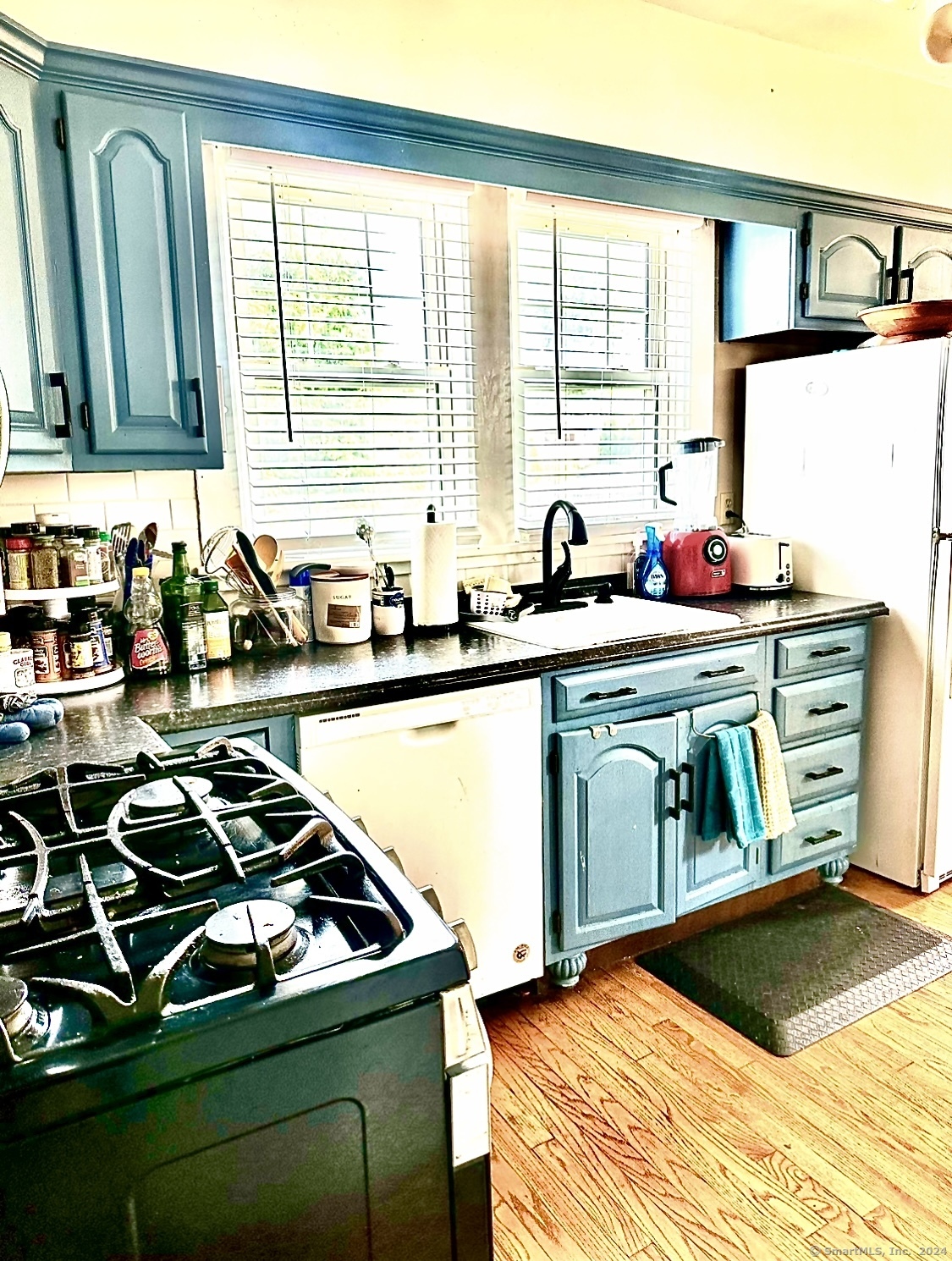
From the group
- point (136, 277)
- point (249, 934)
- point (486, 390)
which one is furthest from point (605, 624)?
point (249, 934)

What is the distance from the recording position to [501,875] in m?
2.17

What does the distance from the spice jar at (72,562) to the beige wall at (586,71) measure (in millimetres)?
1094

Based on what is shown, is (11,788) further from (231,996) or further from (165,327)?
(165,327)

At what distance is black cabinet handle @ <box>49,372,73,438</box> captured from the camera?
187 centimetres

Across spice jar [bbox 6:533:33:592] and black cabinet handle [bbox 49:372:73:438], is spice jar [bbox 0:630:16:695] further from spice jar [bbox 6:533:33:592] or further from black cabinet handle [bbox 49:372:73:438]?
black cabinet handle [bbox 49:372:73:438]

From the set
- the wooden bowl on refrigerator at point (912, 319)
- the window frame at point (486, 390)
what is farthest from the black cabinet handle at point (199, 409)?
the wooden bowl on refrigerator at point (912, 319)

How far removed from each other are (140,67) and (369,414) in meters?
1.02

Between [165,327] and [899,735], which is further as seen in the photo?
[899,735]

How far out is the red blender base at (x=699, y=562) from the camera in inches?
116

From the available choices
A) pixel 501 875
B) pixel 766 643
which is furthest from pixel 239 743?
pixel 766 643

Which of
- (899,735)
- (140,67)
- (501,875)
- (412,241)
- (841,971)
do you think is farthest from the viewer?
(899,735)

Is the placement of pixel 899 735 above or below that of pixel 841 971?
above

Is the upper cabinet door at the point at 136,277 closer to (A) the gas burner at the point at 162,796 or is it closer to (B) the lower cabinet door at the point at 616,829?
(A) the gas burner at the point at 162,796

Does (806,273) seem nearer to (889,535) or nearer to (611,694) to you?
(889,535)
